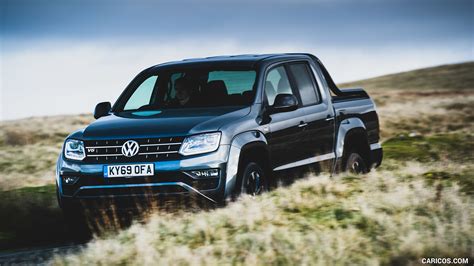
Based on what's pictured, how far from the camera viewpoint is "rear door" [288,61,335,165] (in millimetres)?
10172

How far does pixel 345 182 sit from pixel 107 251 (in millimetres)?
3410

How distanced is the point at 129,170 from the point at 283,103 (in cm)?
185

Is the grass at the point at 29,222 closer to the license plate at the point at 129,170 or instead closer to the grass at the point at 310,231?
the license plate at the point at 129,170

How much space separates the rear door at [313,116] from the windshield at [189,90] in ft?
2.63

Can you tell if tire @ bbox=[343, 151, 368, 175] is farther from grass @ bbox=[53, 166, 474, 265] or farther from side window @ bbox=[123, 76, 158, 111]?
side window @ bbox=[123, 76, 158, 111]

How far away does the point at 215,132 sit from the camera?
28.0ft

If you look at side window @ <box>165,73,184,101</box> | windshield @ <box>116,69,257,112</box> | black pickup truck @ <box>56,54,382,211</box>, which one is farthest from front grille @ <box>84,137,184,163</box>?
side window @ <box>165,73,184,101</box>

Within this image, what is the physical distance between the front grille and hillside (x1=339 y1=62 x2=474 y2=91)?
211ft

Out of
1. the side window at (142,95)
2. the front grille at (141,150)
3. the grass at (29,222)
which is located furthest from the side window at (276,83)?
the grass at (29,222)

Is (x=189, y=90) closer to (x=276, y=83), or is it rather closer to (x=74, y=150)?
(x=276, y=83)

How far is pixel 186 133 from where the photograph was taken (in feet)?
27.8

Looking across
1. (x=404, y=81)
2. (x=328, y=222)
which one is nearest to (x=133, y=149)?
(x=328, y=222)

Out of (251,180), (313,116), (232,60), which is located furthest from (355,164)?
(251,180)

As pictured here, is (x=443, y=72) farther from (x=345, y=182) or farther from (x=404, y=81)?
(x=345, y=182)
